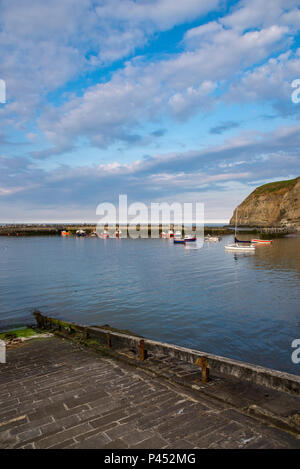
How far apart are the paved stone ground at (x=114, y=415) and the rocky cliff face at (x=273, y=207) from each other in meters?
121

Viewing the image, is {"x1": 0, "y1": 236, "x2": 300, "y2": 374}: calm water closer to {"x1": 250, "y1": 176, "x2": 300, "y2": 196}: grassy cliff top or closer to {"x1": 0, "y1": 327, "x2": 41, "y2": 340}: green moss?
{"x1": 0, "y1": 327, "x2": 41, "y2": 340}: green moss

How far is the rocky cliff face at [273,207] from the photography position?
12788 cm

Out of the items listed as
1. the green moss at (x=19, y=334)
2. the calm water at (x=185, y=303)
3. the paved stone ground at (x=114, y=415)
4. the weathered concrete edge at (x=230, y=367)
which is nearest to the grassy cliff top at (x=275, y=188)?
the calm water at (x=185, y=303)

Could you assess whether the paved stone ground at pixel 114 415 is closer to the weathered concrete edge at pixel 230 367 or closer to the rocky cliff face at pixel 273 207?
the weathered concrete edge at pixel 230 367

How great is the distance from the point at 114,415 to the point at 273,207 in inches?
6255

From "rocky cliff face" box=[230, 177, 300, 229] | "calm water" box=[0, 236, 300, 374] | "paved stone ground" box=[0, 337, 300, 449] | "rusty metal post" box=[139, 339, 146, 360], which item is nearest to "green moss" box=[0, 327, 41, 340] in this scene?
"paved stone ground" box=[0, 337, 300, 449]

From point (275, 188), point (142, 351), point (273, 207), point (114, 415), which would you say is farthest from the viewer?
point (275, 188)

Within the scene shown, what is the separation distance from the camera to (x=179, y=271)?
41.2 meters

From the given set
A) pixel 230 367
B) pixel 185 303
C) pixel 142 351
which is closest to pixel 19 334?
pixel 142 351

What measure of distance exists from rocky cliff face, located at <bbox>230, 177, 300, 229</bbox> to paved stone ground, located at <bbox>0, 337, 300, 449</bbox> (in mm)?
120893

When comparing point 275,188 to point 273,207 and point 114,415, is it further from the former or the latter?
point 114,415

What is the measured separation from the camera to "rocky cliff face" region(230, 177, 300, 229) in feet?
420

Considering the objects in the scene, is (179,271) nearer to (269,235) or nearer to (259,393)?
(259,393)

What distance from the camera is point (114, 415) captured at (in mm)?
6500
